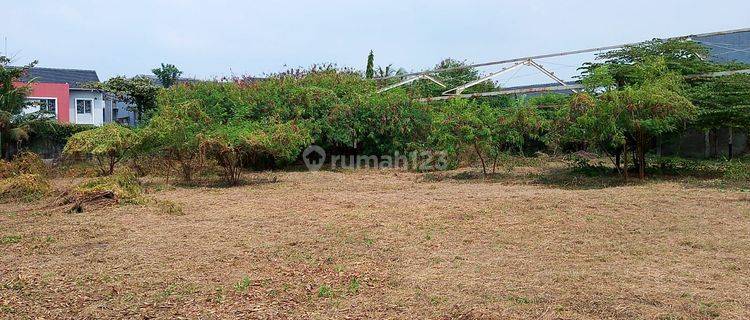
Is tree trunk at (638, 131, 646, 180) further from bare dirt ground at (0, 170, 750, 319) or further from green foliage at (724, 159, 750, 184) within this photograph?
bare dirt ground at (0, 170, 750, 319)

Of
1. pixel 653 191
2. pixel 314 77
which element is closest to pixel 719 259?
pixel 653 191

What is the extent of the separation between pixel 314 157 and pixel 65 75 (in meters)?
21.5

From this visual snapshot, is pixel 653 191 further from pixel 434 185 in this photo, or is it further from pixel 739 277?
pixel 739 277

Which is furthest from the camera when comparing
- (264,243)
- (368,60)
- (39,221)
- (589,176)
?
(368,60)

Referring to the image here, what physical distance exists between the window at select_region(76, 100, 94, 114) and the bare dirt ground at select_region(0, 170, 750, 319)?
2353 centimetres

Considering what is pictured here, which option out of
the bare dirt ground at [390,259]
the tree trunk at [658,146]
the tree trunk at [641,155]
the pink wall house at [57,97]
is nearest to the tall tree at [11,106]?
the bare dirt ground at [390,259]

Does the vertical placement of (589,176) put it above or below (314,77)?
below

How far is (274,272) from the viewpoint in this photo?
18.2 feet

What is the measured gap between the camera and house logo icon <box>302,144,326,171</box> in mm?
18438

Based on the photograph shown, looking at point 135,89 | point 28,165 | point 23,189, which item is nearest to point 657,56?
point 23,189

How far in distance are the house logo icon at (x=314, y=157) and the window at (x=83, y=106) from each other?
60.1 ft

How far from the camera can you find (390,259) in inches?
236

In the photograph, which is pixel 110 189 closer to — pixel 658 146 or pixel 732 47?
pixel 658 146

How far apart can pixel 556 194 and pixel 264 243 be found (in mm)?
5799
